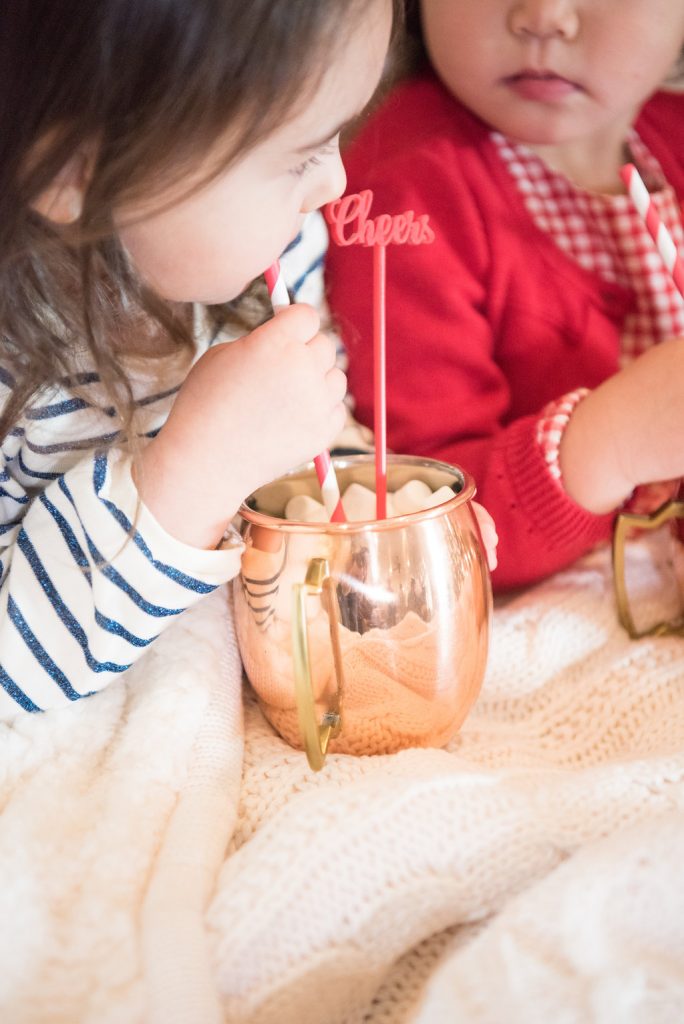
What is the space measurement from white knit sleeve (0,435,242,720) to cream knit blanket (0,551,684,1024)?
0.04 meters

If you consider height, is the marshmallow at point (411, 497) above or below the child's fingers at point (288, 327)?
below

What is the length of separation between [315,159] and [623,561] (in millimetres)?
377

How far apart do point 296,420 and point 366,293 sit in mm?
271

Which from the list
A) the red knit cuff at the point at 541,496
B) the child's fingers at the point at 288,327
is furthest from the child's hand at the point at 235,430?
the red knit cuff at the point at 541,496

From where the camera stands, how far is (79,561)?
24.6 inches

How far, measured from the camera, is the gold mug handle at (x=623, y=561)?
2.31 ft

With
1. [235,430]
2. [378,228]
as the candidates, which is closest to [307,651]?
[235,430]

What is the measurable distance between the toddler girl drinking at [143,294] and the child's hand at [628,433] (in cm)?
21

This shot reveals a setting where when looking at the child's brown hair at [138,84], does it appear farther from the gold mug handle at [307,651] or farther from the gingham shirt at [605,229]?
the gingham shirt at [605,229]

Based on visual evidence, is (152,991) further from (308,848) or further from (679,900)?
(679,900)

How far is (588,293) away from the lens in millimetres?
840

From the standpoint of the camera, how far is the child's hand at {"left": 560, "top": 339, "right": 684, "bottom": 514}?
0.66 m

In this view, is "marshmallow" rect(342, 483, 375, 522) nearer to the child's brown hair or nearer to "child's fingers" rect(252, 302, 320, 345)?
"child's fingers" rect(252, 302, 320, 345)

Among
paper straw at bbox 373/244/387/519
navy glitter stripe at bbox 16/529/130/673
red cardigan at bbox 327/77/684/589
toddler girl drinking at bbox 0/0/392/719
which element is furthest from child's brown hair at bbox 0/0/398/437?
red cardigan at bbox 327/77/684/589
